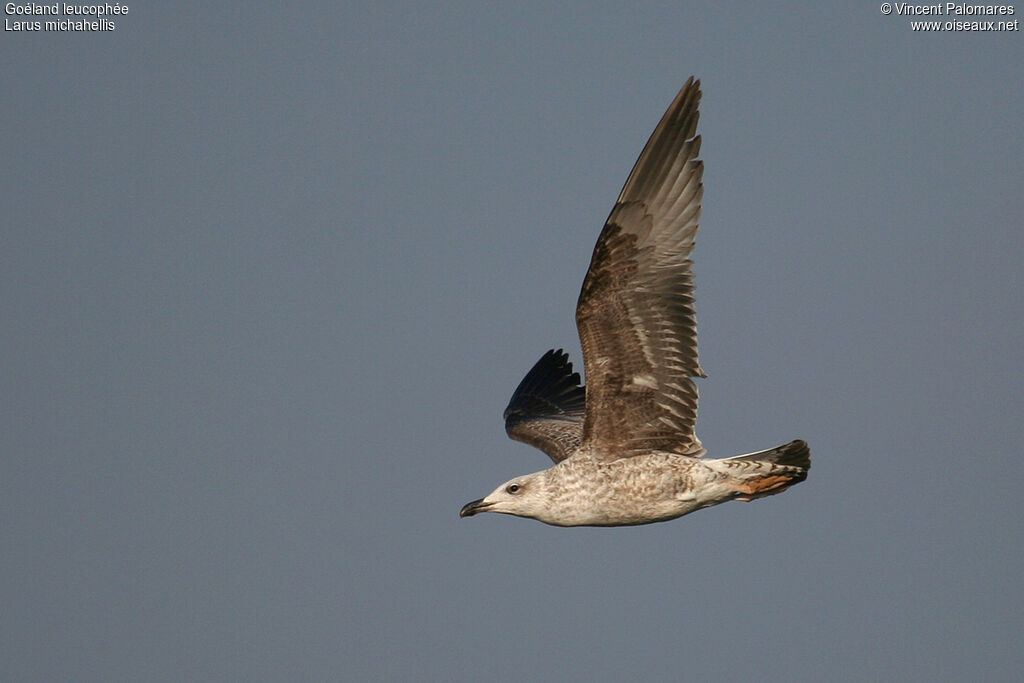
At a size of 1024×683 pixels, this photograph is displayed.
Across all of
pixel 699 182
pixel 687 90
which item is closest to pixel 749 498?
pixel 699 182

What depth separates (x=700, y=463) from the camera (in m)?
13.8

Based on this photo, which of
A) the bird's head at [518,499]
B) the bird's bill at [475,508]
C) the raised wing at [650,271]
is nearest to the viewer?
the raised wing at [650,271]

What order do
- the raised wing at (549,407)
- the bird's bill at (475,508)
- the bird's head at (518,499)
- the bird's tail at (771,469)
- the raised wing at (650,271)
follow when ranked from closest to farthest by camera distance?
1. the raised wing at (650,271)
2. the bird's tail at (771,469)
3. the bird's head at (518,499)
4. the bird's bill at (475,508)
5. the raised wing at (549,407)

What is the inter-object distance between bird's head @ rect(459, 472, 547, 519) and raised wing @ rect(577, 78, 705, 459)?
4.73 ft

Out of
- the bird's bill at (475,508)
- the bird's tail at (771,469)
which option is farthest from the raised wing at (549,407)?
the bird's tail at (771,469)

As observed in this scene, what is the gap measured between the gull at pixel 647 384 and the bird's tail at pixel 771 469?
0.4 inches

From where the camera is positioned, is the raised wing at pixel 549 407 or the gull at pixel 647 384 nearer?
the gull at pixel 647 384

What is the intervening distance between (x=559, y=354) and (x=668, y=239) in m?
7.84

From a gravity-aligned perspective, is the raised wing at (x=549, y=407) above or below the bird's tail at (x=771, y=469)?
above

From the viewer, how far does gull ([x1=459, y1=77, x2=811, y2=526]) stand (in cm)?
1302

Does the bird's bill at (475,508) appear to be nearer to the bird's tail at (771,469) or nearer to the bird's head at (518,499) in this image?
the bird's head at (518,499)

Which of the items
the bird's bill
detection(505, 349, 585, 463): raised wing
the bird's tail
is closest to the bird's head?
the bird's bill

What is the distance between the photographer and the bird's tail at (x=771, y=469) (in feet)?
45.3

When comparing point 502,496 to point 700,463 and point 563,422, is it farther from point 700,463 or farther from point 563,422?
point 563,422
